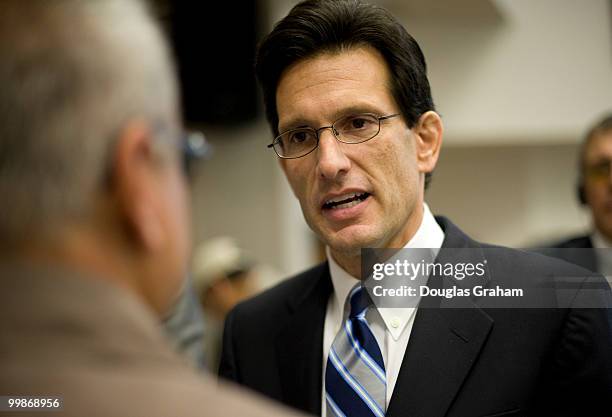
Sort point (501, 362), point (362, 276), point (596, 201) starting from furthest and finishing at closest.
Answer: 1. point (596, 201)
2. point (362, 276)
3. point (501, 362)

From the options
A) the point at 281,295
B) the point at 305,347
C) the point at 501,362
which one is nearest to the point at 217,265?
the point at 281,295

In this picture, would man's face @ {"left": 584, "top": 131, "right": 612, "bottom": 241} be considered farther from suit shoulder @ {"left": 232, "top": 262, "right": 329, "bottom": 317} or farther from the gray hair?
the gray hair

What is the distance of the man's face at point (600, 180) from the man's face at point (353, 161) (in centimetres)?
35

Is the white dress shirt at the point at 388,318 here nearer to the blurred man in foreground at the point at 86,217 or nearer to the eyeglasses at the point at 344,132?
the eyeglasses at the point at 344,132

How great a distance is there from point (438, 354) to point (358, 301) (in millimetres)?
148

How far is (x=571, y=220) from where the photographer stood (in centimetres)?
337

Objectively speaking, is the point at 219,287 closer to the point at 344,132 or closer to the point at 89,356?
the point at 344,132

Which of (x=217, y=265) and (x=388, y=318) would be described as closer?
(x=388, y=318)

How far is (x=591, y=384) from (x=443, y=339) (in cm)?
20

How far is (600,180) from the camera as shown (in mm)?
1286

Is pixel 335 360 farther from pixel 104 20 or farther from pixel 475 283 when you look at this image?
pixel 104 20

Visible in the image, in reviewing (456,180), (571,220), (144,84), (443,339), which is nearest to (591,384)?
(443,339)

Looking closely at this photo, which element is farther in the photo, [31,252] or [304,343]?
[304,343]

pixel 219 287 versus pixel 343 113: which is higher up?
pixel 219 287
